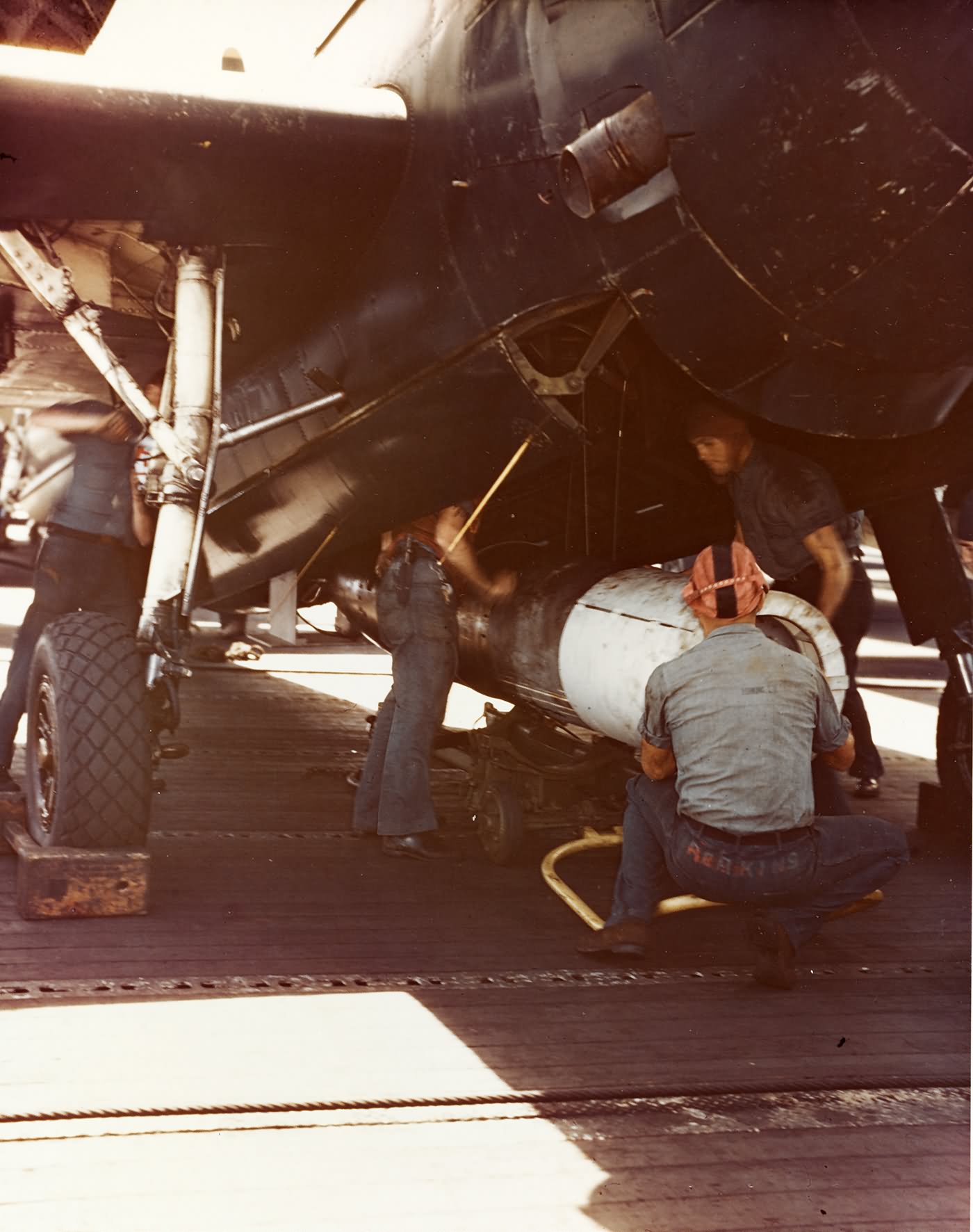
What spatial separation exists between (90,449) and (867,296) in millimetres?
4026

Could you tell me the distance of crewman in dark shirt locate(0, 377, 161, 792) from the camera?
262 inches

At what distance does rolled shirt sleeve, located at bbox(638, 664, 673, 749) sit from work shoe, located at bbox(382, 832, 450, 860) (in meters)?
1.90

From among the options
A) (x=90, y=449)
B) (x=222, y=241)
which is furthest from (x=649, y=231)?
(x=90, y=449)

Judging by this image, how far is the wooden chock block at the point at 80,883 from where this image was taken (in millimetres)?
5055

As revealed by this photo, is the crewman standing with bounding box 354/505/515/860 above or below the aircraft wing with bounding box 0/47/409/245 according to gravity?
below

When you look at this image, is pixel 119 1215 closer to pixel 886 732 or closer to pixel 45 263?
pixel 45 263

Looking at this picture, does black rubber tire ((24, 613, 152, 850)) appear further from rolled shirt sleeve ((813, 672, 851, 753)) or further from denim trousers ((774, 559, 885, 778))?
denim trousers ((774, 559, 885, 778))

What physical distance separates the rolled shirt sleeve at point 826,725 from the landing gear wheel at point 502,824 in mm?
1825

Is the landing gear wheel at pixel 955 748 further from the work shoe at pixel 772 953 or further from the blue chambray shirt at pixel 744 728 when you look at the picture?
the blue chambray shirt at pixel 744 728

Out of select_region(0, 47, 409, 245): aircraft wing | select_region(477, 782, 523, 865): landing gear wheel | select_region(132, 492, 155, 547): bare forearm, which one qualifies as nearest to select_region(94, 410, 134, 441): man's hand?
select_region(132, 492, 155, 547): bare forearm

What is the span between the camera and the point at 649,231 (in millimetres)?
4152

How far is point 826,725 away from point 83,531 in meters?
3.84

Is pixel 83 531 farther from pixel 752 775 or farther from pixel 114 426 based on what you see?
pixel 752 775

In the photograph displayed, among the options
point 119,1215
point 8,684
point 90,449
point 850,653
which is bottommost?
point 119,1215
